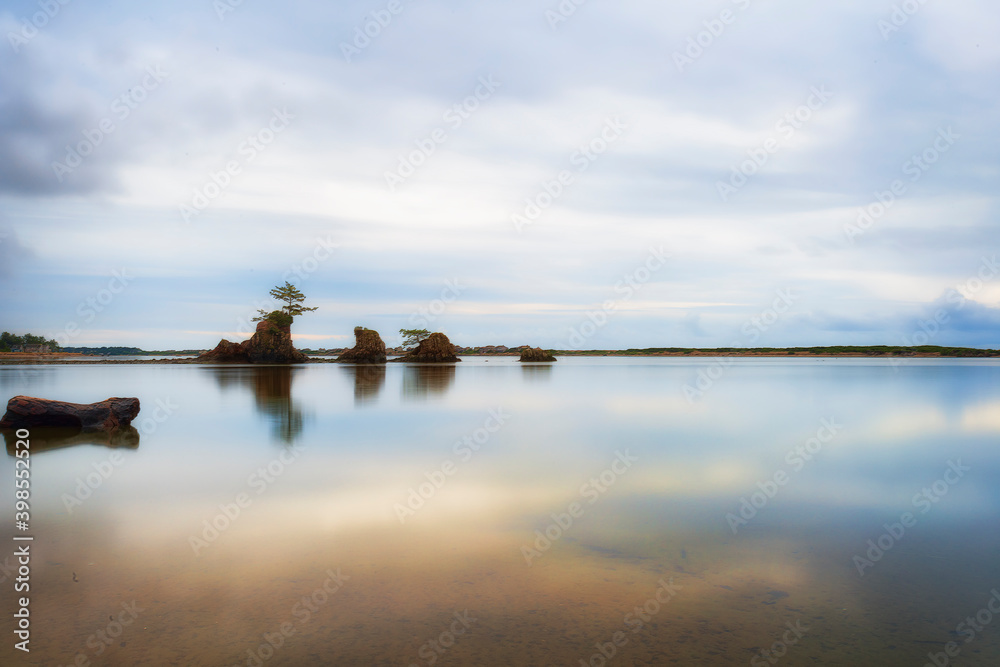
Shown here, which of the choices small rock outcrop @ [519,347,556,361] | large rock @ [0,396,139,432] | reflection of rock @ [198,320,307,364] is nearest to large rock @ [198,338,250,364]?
reflection of rock @ [198,320,307,364]

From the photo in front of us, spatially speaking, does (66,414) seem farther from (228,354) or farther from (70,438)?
(228,354)

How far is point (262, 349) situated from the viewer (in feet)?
201

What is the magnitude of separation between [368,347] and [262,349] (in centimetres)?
1155

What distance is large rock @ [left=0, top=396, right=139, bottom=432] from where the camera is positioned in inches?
498

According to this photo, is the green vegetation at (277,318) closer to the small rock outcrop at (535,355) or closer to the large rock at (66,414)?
the small rock outcrop at (535,355)

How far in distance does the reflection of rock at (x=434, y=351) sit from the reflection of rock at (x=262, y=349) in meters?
13.7

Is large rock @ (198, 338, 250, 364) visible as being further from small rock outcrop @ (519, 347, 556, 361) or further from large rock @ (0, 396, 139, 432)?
large rock @ (0, 396, 139, 432)

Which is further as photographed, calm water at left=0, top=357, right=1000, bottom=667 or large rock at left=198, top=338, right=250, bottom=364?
large rock at left=198, top=338, right=250, bottom=364

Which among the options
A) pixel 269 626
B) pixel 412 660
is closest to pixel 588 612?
pixel 412 660

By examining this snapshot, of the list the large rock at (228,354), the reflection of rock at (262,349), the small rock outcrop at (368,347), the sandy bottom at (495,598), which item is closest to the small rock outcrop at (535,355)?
the small rock outcrop at (368,347)

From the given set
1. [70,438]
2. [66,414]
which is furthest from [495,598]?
[66,414]

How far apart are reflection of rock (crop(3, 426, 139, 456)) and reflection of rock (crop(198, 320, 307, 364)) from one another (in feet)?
164

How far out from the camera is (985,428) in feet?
44.8

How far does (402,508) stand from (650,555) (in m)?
3.06
